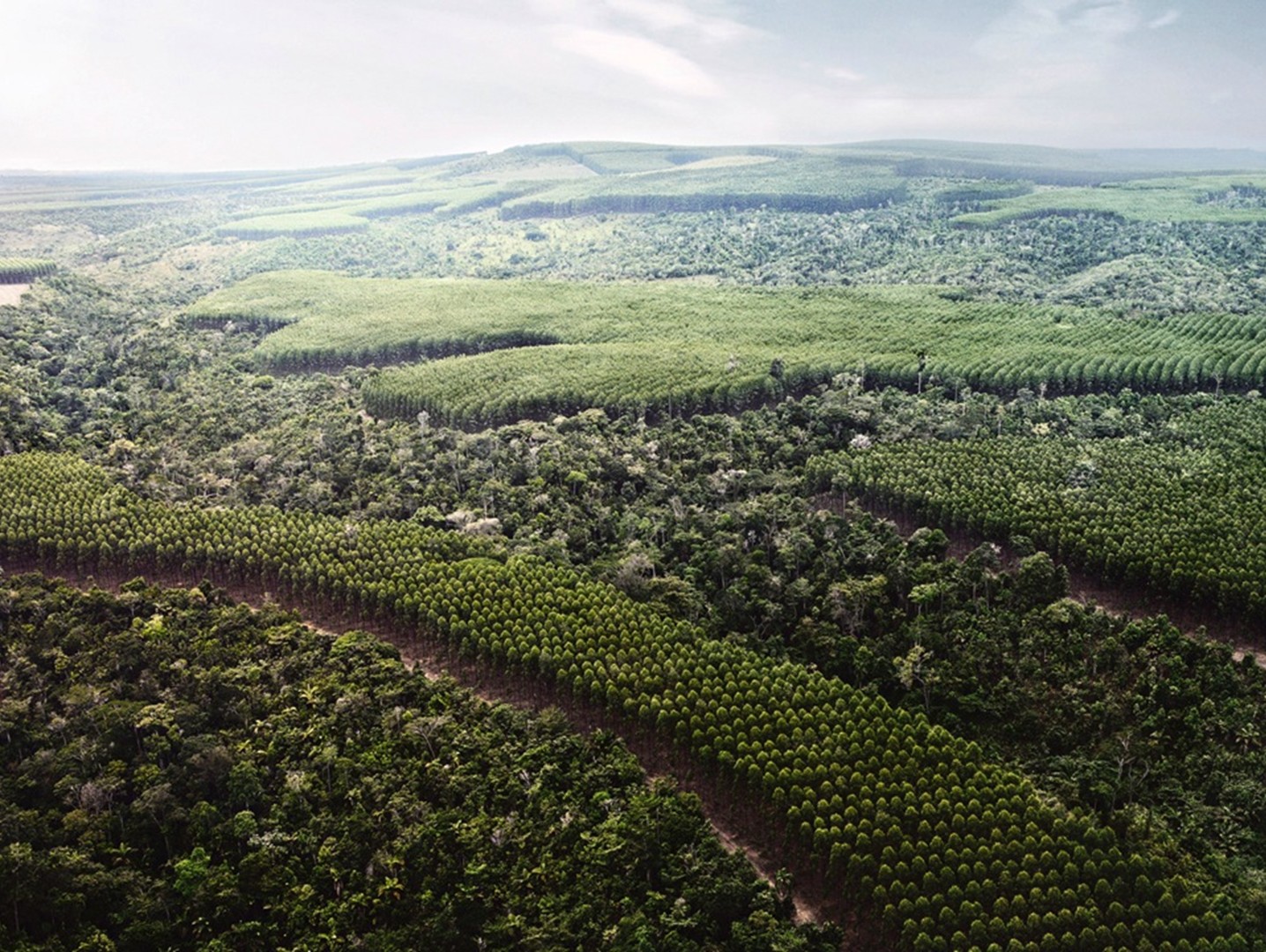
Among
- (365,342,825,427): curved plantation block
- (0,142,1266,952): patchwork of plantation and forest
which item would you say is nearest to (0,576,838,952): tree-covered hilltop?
(0,142,1266,952): patchwork of plantation and forest

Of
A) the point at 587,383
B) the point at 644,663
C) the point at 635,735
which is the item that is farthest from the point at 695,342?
the point at 635,735

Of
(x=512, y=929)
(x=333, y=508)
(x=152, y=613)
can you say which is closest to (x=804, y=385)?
(x=333, y=508)

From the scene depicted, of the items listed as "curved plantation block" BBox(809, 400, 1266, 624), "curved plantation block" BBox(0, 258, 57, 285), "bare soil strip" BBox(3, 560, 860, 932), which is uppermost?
"curved plantation block" BBox(0, 258, 57, 285)

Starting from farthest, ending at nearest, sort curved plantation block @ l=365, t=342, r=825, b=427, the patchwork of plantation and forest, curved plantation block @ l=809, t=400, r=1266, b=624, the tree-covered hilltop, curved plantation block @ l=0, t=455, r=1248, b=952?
curved plantation block @ l=365, t=342, r=825, b=427 < curved plantation block @ l=809, t=400, r=1266, b=624 < the patchwork of plantation and forest < the tree-covered hilltop < curved plantation block @ l=0, t=455, r=1248, b=952

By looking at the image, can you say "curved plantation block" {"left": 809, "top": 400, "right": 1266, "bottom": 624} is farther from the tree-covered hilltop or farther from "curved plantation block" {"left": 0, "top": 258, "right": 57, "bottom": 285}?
"curved plantation block" {"left": 0, "top": 258, "right": 57, "bottom": 285}

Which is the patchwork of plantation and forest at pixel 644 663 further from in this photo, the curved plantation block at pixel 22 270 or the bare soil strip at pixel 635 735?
the curved plantation block at pixel 22 270

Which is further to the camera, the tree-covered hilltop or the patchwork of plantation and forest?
the patchwork of plantation and forest

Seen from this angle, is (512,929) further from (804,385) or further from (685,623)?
(804,385)

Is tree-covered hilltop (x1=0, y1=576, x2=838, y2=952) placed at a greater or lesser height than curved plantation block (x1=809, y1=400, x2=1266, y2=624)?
lesser
